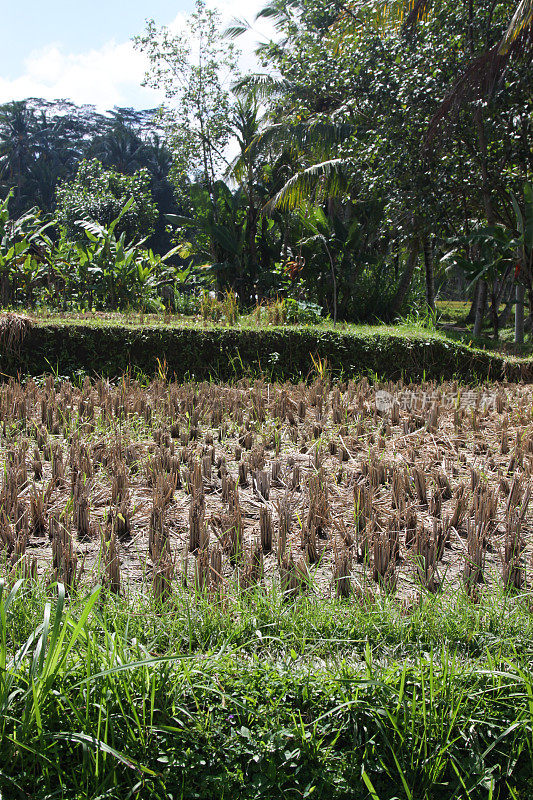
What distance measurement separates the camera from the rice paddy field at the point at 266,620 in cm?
143

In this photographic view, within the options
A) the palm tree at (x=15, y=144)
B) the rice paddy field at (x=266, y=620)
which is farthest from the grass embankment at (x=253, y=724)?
the palm tree at (x=15, y=144)

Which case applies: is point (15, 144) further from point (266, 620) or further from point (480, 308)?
point (266, 620)

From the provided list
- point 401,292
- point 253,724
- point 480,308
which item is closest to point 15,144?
point 401,292

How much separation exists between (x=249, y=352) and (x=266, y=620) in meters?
5.85

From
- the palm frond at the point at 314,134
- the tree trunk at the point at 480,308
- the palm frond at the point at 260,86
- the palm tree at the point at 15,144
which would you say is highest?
the palm tree at the point at 15,144

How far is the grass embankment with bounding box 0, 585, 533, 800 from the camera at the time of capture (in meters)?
1.40

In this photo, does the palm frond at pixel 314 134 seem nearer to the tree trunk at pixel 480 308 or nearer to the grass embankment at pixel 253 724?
the tree trunk at pixel 480 308

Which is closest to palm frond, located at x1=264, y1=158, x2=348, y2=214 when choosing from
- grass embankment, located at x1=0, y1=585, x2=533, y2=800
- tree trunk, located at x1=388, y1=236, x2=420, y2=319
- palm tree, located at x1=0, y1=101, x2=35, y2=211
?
tree trunk, located at x1=388, y1=236, x2=420, y2=319

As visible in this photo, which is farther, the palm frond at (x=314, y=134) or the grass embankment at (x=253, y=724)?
the palm frond at (x=314, y=134)

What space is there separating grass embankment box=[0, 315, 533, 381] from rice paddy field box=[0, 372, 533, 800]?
11.7 ft

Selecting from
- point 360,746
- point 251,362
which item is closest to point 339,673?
point 360,746

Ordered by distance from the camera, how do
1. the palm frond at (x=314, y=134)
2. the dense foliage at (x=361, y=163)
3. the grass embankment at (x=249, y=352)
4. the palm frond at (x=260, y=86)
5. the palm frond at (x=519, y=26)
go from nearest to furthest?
the palm frond at (x=519, y=26)
the grass embankment at (x=249, y=352)
the dense foliage at (x=361, y=163)
the palm frond at (x=314, y=134)
the palm frond at (x=260, y=86)

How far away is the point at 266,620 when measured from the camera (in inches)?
76.4

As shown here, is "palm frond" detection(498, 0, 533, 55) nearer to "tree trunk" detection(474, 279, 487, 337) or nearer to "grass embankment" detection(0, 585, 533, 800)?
"tree trunk" detection(474, 279, 487, 337)
